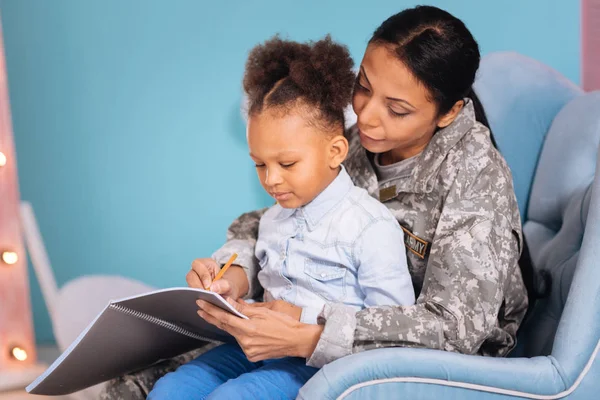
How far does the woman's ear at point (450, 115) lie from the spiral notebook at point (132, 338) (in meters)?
0.56

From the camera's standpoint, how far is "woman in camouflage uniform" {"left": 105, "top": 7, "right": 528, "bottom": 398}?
1.28m

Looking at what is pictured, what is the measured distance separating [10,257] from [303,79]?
120 centimetres

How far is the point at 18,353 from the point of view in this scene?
2.18 meters

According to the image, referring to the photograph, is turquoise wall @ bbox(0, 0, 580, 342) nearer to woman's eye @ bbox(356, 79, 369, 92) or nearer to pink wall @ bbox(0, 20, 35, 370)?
pink wall @ bbox(0, 20, 35, 370)

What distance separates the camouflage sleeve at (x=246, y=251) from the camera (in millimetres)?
1552

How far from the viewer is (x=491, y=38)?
2.27 m

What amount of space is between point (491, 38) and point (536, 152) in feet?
1.97

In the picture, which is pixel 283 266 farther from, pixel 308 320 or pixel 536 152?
pixel 536 152

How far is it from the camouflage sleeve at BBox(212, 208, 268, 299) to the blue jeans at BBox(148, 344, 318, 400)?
0.50ft

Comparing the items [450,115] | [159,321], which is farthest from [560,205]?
[159,321]

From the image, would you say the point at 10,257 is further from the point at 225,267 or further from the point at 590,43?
the point at 590,43

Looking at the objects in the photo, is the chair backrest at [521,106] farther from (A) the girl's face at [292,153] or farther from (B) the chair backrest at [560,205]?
(A) the girl's face at [292,153]

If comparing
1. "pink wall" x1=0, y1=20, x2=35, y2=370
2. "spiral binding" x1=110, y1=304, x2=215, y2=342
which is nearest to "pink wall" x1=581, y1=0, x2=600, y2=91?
"spiral binding" x1=110, y1=304, x2=215, y2=342

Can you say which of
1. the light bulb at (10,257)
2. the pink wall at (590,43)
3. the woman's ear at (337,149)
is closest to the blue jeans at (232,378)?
the woman's ear at (337,149)
